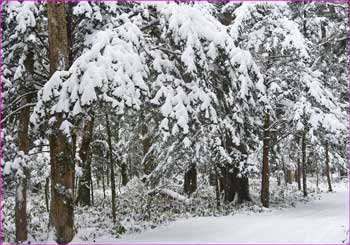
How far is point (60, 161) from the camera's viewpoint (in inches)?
332

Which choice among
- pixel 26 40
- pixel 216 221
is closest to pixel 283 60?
pixel 216 221

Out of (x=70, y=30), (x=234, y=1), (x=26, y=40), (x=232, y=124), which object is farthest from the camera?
(x=234, y=1)

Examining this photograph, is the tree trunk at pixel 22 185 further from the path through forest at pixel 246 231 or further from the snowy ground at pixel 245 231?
the path through forest at pixel 246 231

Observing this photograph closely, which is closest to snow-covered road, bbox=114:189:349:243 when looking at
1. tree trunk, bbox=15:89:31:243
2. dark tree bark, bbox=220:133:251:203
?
tree trunk, bbox=15:89:31:243

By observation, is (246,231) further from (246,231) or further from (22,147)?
(22,147)

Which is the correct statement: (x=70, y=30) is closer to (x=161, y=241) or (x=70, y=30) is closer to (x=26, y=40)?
(x=26, y=40)

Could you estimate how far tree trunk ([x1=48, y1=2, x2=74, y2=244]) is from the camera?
331 inches

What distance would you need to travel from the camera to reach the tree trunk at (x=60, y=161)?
8414 mm

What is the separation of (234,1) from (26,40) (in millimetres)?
8620

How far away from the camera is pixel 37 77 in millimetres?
10258

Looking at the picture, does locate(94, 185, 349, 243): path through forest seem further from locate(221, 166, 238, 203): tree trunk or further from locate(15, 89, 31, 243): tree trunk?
locate(221, 166, 238, 203): tree trunk

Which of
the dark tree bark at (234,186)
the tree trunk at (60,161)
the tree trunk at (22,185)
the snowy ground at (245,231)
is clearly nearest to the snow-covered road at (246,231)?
the snowy ground at (245,231)

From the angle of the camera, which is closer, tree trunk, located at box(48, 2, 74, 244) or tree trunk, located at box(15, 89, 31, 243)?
tree trunk, located at box(48, 2, 74, 244)

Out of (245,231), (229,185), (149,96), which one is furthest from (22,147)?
(229,185)
